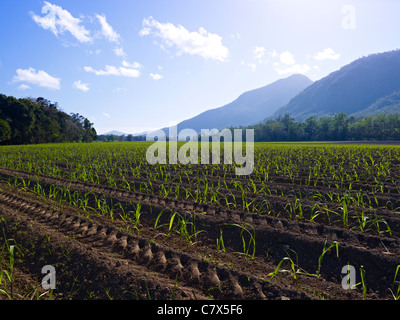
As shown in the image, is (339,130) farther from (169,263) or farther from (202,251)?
(169,263)

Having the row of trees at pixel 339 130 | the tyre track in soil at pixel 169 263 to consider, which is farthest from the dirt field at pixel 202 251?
the row of trees at pixel 339 130

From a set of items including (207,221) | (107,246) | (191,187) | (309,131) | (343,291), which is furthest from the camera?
(309,131)

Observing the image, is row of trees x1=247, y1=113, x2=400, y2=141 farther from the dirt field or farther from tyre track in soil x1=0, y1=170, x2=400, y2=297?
tyre track in soil x1=0, y1=170, x2=400, y2=297

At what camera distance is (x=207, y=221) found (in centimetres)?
453

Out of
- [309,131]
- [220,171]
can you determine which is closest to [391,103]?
[309,131]

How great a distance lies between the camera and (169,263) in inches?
126

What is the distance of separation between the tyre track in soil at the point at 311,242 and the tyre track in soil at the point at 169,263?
2.69 ft

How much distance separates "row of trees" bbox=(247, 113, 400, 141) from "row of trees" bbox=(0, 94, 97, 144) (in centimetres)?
6188

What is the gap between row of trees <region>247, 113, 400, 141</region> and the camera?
6069 cm

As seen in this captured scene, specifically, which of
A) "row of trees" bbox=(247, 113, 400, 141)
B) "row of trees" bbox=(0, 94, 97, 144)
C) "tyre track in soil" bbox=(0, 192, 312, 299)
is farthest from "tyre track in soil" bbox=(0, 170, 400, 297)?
"row of trees" bbox=(247, 113, 400, 141)

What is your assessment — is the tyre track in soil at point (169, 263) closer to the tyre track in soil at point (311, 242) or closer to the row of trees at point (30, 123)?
the tyre track in soil at point (311, 242)

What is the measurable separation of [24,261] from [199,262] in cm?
251

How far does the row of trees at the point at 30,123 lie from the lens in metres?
41.3
